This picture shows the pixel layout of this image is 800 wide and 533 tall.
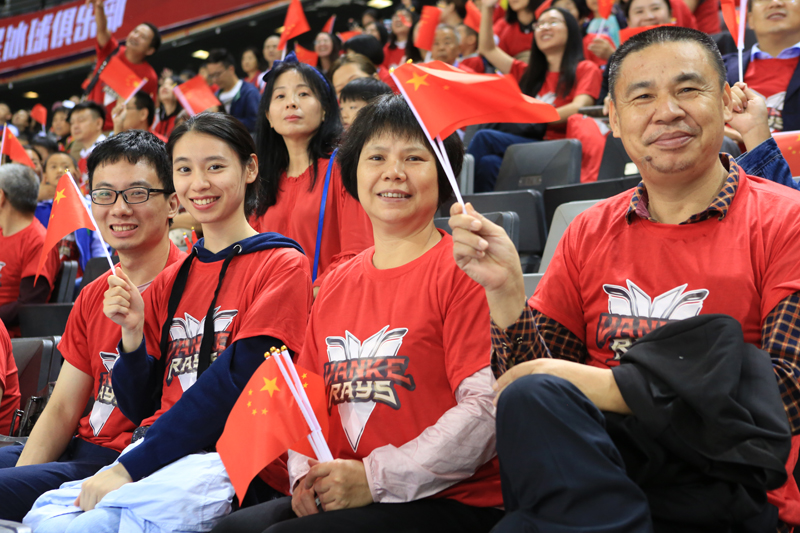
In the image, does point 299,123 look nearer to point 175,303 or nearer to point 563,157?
point 175,303

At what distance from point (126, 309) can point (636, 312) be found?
1.24 meters

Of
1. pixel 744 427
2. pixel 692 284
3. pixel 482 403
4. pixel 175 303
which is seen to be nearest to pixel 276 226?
pixel 175 303

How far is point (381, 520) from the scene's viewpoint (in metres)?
1.38

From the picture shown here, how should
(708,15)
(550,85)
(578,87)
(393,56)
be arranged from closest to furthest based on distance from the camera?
(578,87), (550,85), (708,15), (393,56)

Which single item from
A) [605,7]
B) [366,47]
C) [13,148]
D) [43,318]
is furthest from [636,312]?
[605,7]

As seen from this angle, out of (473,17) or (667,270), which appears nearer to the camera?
(667,270)

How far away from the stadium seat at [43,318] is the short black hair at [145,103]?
2.60m

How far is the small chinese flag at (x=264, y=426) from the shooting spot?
147 cm

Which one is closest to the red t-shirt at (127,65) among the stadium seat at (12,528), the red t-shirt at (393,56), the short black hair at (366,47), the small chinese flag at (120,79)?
the small chinese flag at (120,79)

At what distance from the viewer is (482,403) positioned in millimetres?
1436

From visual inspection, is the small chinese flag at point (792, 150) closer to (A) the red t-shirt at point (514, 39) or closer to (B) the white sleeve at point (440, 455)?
(B) the white sleeve at point (440, 455)

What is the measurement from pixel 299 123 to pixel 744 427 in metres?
2.11

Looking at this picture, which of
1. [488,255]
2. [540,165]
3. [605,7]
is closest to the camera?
[488,255]

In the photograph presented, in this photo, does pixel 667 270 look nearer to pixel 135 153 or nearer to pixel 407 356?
pixel 407 356
